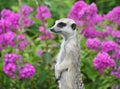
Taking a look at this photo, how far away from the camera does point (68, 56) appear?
4.43 meters

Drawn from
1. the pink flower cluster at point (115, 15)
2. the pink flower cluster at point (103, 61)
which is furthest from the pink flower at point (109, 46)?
the pink flower cluster at point (115, 15)

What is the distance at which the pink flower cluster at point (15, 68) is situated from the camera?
5566mm

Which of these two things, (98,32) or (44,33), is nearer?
(44,33)

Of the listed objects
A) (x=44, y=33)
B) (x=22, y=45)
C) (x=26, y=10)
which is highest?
(x=26, y=10)

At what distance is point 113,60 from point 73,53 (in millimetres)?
1298

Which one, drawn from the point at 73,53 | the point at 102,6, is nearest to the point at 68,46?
the point at 73,53

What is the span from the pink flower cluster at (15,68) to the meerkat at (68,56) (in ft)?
3.80

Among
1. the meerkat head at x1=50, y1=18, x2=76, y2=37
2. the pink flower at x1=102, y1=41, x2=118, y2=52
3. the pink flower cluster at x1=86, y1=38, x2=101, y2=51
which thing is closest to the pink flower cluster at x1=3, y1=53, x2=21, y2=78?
the pink flower cluster at x1=86, y1=38, x2=101, y2=51

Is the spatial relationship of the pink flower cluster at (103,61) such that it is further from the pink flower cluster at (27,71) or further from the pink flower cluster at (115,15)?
the pink flower cluster at (115,15)

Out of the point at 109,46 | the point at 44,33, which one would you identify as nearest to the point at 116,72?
the point at 109,46

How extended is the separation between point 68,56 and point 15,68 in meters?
1.35

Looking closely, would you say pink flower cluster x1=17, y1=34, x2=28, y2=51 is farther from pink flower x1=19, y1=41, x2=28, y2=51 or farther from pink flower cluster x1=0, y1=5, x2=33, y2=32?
pink flower cluster x1=0, y1=5, x2=33, y2=32

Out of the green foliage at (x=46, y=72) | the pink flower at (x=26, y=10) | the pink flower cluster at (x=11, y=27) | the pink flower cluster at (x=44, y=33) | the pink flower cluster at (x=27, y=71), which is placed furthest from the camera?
the pink flower at (x=26, y=10)

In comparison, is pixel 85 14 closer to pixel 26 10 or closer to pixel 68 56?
pixel 26 10
